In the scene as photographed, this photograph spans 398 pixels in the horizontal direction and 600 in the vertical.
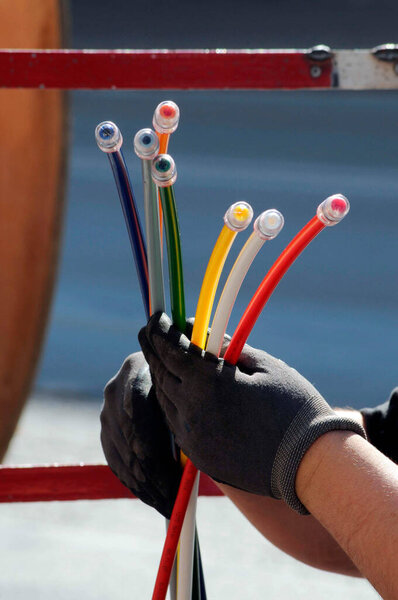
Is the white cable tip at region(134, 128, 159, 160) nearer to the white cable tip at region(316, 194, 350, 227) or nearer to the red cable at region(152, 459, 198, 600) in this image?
the white cable tip at region(316, 194, 350, 227)

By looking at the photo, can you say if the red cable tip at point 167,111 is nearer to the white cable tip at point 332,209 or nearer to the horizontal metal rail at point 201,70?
the white cable tip at point 332,209

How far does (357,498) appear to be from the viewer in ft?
1.77

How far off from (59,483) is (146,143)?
56cm

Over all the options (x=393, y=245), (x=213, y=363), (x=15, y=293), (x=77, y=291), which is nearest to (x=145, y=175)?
(x=213, y=363)

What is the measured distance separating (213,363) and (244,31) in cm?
334

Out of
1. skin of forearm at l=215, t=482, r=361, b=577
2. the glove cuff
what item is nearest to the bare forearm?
skin of forearm at l=215, t=482, r=361, b=577

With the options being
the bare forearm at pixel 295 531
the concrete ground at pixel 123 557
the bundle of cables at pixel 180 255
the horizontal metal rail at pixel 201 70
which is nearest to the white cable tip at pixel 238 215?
the bundle of cables at pixel 180 255

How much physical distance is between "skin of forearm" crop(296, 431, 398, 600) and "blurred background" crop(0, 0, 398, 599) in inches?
29.2

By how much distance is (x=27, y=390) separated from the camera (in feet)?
5.89

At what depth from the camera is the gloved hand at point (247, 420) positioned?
0.56 m

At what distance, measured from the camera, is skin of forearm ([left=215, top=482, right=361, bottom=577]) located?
82cm

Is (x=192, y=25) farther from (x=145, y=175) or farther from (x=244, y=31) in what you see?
(x=145, y=175)

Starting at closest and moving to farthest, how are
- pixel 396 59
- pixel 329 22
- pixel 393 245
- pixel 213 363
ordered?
pixel 213 363 → pixel 396 59 → pixel 393 245 → pixel 329 22

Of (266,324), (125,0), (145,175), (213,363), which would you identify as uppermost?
(125,0)
